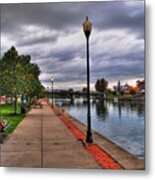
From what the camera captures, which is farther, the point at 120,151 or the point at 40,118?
the point at 40,118

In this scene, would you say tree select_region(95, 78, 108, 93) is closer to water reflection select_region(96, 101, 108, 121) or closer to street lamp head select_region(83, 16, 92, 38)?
water reflection select_region(96, 101, 108, 121)

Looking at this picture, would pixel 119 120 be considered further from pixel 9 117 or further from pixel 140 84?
pixel 9 117

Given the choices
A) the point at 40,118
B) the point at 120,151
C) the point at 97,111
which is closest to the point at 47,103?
the point at 40,118

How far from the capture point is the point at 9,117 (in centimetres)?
621

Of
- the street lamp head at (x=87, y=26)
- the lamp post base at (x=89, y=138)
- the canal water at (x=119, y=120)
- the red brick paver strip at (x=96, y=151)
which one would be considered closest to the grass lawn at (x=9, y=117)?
the red brick paver strip at (x=96, y=151)

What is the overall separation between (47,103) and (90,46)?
2.66 feet

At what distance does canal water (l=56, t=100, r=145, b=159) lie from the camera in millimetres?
5664

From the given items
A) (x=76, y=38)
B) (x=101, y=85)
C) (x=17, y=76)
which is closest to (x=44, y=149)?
(x=101, y=85)

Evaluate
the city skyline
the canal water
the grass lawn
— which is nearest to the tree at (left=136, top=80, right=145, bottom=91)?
the city skyline

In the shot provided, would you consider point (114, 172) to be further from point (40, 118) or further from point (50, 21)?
point (50, 21)

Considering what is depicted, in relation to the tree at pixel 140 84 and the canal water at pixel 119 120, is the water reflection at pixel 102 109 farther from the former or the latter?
the tree at pixel 140 84

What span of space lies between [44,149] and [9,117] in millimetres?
594

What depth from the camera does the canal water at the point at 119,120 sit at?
5.66 meters

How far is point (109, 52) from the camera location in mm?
5820
